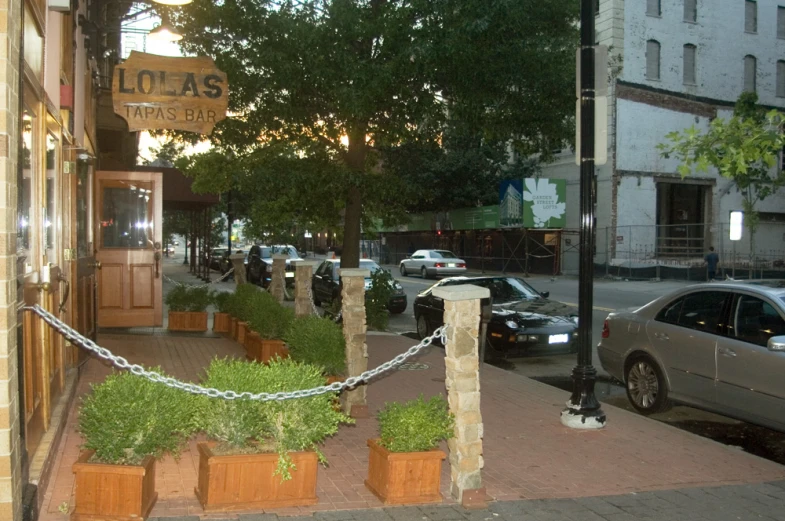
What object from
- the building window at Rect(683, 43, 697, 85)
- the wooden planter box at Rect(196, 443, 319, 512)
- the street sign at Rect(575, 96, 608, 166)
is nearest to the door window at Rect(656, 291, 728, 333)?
the street sign at Rect(575, 96, 608, 166)

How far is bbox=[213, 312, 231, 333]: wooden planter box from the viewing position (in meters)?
14.0

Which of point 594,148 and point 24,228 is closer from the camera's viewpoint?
point 24,228

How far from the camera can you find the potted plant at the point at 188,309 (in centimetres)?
1409

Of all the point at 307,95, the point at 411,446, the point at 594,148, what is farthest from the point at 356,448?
the point at 307,95

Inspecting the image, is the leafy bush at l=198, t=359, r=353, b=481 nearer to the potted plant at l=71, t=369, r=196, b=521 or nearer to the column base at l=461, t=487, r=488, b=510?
the potted plant at l=71, t=369, r=196, b=521

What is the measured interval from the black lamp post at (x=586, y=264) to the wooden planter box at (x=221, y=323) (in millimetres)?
7645

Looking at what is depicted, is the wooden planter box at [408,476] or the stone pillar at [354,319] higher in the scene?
the stone pillar at [354,319]

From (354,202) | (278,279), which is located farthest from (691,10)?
(278,279)

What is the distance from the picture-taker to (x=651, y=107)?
37.0m

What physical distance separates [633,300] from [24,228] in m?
21.7

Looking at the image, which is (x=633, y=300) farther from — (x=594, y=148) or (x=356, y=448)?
(x=356, y=448)

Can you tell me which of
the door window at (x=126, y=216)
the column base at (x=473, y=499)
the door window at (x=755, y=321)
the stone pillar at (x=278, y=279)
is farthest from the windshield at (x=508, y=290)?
the column base at (x=473, y=499)

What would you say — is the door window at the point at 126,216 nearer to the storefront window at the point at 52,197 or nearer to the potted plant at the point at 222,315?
the potted plant at the point at 222,315

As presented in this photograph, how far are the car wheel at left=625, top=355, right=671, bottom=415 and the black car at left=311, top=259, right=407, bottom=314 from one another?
11484mm
